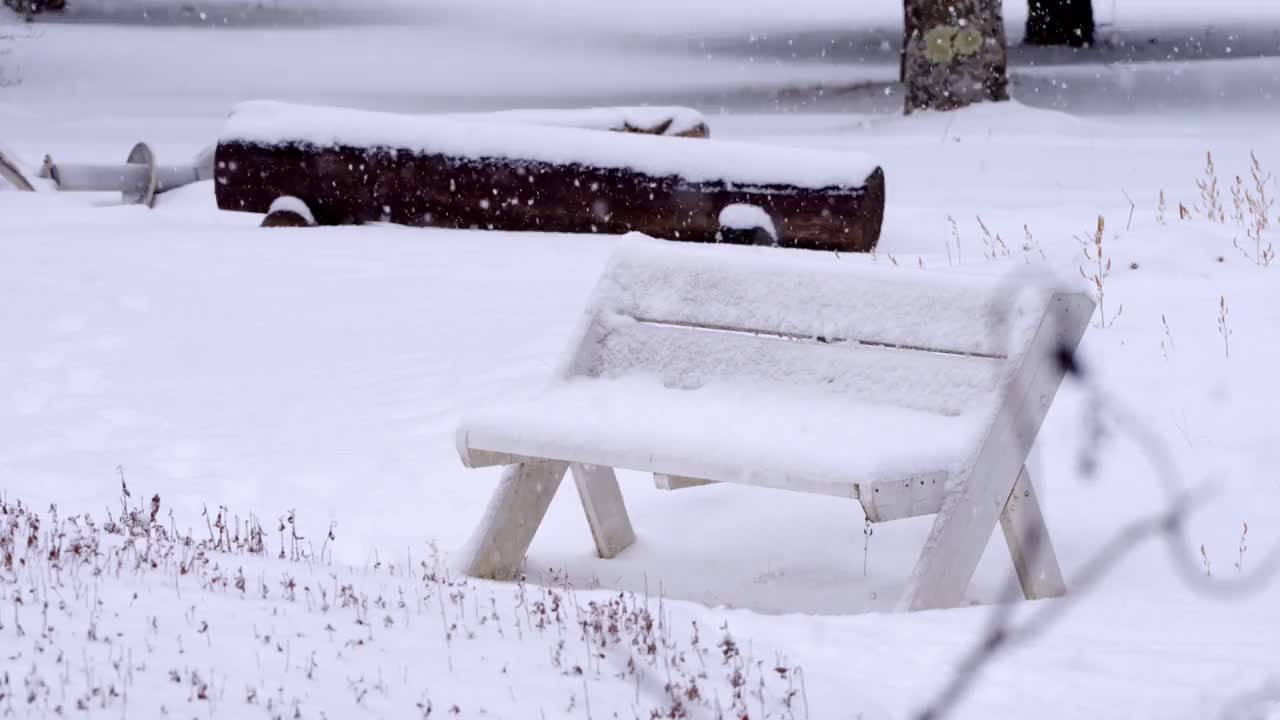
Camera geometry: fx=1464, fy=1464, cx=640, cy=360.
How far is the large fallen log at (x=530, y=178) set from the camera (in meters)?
7.93

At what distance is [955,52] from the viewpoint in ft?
44.2

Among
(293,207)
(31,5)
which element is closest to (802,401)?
(293,207)

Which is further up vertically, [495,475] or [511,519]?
[511,519]

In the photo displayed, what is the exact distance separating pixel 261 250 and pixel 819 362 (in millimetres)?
5151

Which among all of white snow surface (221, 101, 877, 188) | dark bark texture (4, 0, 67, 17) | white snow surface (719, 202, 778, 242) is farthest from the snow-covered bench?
dark bark texture (4, 0, 67, 17)

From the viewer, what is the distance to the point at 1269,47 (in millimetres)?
24281

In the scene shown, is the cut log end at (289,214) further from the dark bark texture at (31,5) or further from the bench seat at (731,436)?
the dark bark texture at (31,5)

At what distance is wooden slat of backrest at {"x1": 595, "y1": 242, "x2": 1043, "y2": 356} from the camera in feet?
12.1

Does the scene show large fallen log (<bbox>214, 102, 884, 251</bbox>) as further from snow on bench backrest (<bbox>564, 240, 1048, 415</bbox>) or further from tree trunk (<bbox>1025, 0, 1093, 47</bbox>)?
tree trunk (<bbox>1025, 0, 1093, 47</bbox>)

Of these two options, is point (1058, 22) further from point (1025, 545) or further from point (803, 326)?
point (1025, 545)

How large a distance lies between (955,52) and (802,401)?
33.7 ft

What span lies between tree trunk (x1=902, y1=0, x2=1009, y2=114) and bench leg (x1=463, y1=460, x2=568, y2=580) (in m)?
10.2

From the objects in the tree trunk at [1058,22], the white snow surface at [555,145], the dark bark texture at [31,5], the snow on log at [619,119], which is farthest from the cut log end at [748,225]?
the dark bark texture at [31,5]

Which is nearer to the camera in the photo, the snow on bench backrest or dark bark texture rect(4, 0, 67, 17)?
the snow on bench backrest
